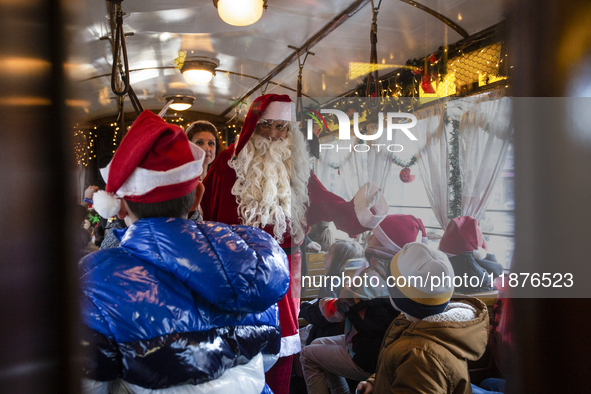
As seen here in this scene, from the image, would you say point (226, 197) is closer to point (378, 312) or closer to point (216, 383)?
point (378, 312)

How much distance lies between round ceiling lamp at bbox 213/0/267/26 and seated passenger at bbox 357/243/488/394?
100 centimetres

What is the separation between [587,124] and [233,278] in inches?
26.8

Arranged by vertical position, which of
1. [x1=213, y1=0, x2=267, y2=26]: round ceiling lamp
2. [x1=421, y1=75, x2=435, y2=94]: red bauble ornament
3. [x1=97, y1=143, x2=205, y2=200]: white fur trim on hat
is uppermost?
[x1=213, y1=0, x2=267, y2=26]: round ceiling lamp

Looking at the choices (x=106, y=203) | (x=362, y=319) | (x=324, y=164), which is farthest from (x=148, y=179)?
(x=362, y=319)

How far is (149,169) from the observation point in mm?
849

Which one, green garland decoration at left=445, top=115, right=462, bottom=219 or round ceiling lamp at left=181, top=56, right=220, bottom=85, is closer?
green garland decoration at left=445, top=115, right=462, bottom=219

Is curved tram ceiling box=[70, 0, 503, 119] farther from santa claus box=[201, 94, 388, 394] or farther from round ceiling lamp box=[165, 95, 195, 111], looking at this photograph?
santa claus box=[201, 94, 388, 394]

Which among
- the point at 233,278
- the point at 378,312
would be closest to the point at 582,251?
the point at 233,278

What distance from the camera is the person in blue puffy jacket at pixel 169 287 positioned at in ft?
2.33

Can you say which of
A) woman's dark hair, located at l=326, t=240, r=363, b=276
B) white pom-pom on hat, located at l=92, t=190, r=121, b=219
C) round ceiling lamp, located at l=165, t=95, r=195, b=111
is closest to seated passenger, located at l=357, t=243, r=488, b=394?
woman's dark hair, located at l=326, t=240, r=363, b=276

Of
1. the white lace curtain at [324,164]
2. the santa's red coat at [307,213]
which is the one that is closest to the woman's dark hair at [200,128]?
the santa's red coat at [307,213]

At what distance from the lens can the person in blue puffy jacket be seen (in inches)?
27.9

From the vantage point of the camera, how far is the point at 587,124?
0.60 m

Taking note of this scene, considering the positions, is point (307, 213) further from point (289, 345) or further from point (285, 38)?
point (285, 38)
